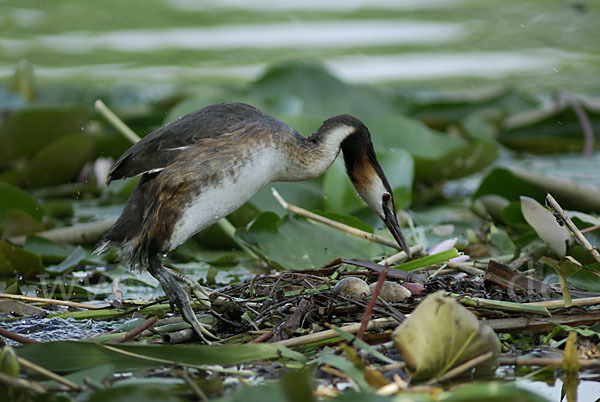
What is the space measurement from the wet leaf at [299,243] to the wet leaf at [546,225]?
98 centimetres

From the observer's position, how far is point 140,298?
4391 millimetres

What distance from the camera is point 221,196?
366cm

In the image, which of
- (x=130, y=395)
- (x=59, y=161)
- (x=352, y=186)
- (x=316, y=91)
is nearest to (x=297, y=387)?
(x=130, y=395)

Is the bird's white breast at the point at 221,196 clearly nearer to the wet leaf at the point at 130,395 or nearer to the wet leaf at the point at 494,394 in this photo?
the wet leaf at the point at 130,395

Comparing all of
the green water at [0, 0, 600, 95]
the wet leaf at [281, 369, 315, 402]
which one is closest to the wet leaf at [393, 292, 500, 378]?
the wet leaf at [281, 369, 315, 402]

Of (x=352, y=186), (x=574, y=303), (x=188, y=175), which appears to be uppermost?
(x=188, y=175)

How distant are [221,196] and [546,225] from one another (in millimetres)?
1645

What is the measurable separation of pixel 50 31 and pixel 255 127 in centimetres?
828

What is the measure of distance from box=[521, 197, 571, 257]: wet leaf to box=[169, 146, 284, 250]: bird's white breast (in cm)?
133

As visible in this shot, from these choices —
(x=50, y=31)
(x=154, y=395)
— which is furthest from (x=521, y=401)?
(x=50, y=31)

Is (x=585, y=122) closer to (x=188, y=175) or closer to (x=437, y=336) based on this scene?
(x=188, y=175)

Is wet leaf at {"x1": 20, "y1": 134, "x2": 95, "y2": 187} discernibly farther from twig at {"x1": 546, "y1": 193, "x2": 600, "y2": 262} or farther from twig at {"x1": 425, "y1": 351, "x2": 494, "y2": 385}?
twig at {"x1": 425, "y1": 351, "x2": 494, "y2": 385}

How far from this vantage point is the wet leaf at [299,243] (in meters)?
4.54

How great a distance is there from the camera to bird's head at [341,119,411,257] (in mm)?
4148
